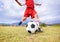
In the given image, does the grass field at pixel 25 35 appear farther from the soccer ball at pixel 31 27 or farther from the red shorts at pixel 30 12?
the red shorts at pixel 30 12

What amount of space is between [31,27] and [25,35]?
0.15 meters

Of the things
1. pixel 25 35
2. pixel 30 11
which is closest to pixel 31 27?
pixel 25 35

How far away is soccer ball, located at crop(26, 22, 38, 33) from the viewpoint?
198 cm

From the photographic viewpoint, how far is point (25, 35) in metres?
2.04

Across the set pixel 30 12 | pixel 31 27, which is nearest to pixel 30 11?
pixel 30 12

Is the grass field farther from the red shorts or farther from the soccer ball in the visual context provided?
the red shorts

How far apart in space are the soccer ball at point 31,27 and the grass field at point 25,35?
0.21 feet

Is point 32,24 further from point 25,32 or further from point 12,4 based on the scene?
point 12,4

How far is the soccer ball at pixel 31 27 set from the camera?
198 cm

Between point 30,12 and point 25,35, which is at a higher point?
point 30,12

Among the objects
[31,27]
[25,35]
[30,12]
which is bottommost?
[25,35]

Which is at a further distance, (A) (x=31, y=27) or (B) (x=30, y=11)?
(B) (x=30, y=11)

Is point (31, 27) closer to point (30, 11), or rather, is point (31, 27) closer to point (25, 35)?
point (25, 35)

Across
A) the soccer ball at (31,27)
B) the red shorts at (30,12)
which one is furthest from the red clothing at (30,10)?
the soccer ball at (31,27)
